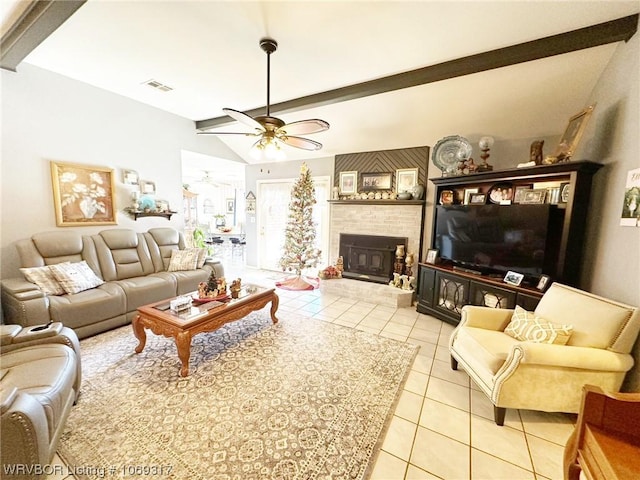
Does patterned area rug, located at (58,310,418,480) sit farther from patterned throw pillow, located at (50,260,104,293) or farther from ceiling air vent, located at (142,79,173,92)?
ceiling air vent, located at (142,79,173,92)

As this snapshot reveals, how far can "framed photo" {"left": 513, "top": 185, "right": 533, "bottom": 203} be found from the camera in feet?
9.91

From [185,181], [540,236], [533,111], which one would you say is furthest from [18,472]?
[185,181]

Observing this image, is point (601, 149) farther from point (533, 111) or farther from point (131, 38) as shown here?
point (131, 38)

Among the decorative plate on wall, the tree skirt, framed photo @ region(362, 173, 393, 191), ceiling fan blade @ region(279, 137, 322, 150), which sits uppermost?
the decorative plate on wall

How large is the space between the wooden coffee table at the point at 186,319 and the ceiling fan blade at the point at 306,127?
185cm

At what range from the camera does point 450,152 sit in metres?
3.64

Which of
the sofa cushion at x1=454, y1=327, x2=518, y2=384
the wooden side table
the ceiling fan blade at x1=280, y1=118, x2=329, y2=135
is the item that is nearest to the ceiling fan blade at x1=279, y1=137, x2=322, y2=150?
the ceiling fan blade at x1=280, y1=118, x2=329, y2=135

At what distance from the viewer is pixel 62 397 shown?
1433 mm

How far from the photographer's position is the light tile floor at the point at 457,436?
1.48 m

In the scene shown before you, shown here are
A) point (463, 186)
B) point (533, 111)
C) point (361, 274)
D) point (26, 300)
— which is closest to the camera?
point (26, 300)

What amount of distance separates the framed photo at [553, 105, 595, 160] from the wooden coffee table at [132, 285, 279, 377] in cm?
360

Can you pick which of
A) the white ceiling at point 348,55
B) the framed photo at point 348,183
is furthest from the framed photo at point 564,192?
the framed photo at point 348,183

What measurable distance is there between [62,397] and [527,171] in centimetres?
428

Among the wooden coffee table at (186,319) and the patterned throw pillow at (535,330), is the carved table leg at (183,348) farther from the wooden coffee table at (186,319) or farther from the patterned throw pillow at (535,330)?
the patterned throw pillow at (535,330)
